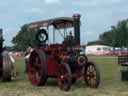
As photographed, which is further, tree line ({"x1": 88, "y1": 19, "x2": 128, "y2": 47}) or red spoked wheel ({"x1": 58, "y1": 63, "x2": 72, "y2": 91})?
tree line ({"x1": 88, "y1": 19, "x2": 128, "y2": 47})

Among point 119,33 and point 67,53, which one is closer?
point 67,53

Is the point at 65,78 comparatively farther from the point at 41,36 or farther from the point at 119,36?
the point at 119,36

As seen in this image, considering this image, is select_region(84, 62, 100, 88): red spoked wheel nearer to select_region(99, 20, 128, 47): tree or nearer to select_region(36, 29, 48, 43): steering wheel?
select_region(36, 29, 48, 43): steering wheel

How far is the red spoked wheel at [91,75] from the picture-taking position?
14288 mm

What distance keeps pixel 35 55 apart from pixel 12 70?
2.93m

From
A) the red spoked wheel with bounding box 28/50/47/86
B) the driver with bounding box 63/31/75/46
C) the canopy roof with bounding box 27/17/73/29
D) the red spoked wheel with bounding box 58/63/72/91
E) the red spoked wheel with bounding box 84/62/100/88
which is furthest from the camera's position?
the canopy roof with bounding box 27/17/73/29

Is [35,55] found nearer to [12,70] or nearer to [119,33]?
[12,70]

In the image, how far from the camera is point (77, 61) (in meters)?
14.5

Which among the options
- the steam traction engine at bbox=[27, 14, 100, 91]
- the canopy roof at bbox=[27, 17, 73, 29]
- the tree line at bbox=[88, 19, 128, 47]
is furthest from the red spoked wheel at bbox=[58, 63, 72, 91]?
the tree line at bbox=[88, 19, 128, 47]

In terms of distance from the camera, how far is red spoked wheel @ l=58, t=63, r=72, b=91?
13.7 meters

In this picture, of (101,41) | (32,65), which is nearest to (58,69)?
(32,65)

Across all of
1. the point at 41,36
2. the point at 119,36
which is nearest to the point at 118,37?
the point at 119,36

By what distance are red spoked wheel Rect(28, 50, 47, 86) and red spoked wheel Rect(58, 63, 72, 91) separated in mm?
812

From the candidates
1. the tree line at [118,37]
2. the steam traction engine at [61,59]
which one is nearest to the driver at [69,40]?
the steam traction engine at [61,59]
